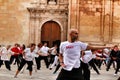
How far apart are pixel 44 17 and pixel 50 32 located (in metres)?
1.28

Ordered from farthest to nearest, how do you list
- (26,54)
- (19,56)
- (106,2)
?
(106,2)
(19,56)
(26,54)

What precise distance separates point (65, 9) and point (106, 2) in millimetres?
3635

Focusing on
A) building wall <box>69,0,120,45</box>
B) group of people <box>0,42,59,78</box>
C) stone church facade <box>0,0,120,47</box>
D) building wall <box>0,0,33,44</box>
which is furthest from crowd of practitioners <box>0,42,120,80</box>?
building wall <box>0,0,33,44</box>

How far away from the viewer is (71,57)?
9.38m

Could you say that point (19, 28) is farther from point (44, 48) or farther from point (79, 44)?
point (79, 44)

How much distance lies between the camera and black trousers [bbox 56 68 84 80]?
905 cm

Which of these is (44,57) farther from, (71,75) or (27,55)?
(71,75)

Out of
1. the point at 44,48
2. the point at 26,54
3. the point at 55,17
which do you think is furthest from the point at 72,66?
the point at 55,17

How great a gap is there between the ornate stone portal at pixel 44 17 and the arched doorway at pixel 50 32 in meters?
0.32

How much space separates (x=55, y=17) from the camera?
33875 mm

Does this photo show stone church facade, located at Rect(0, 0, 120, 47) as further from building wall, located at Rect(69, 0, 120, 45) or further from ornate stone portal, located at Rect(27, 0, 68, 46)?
building wall, located at Rect(69, 0, 120, 45)

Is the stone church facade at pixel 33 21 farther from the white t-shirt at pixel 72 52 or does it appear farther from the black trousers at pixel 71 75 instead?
the black trousers at pixel 71 75

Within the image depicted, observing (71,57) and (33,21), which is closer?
(71,57)

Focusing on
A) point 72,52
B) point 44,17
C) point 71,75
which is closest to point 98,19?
point 44,17
